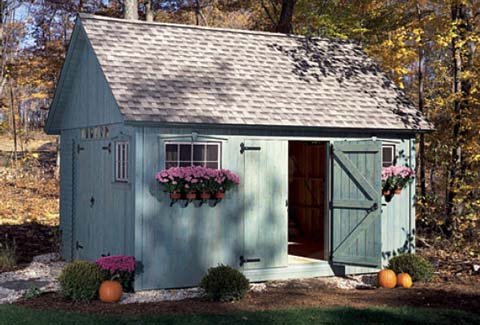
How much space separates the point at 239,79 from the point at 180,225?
2.99 metres

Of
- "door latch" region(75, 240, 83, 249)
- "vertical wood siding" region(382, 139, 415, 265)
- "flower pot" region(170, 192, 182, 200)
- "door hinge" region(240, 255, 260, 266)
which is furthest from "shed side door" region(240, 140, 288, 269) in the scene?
"door latch" region(75, 240, 83, 249)

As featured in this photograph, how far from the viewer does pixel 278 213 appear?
10.9 metres

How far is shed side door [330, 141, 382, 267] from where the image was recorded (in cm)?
1072

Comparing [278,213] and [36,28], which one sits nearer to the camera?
[278,213]

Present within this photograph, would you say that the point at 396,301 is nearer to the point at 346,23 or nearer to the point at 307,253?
the point at 307,253

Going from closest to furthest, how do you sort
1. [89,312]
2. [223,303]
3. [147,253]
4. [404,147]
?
[89,312]
[223,303]
[147,253]
[404,147]

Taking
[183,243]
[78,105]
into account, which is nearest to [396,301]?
[183,243]

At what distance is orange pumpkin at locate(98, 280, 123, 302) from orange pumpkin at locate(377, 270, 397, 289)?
4239 mm

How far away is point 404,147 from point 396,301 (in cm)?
373

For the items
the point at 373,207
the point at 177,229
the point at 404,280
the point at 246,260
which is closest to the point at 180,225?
the point at 177,229

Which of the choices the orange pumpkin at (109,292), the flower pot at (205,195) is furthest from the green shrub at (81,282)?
the flower pot at (205,195)

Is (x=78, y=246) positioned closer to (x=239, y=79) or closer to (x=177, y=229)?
(x=177, y=229)

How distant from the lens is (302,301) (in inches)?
353

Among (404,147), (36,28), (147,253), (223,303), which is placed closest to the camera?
(223,303)
